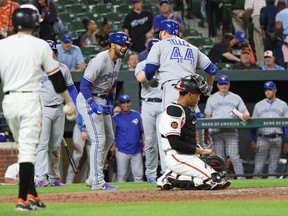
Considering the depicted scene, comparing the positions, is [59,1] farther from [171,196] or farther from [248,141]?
[171,196]

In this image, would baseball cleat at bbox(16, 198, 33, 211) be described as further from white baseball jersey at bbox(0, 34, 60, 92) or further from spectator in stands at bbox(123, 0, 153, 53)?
spectator in stands at bbox(123, 0, 153, 53)

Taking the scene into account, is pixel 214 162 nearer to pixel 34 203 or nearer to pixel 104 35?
pixel 34 203

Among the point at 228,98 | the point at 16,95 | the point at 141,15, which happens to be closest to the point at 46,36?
the point at 141,15

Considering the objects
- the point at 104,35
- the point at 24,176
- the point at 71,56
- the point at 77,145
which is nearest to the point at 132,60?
the point at 71,56

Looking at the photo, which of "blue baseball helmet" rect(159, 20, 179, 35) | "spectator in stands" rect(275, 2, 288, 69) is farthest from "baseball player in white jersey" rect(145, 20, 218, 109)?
"spectator in stands" rect(275, 2, 288, 69)

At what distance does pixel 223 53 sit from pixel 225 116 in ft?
8.81

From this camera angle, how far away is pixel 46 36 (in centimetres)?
1619

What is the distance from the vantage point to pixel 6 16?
1559 cm

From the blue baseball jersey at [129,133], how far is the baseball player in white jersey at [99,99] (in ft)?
14.7

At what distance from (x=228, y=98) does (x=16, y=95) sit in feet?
26.1

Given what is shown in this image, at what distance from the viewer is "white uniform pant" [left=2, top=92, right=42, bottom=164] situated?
758 centimetres

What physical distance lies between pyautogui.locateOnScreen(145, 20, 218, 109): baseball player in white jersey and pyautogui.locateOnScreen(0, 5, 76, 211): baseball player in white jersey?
311 centimetres

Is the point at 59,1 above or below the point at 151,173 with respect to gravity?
above

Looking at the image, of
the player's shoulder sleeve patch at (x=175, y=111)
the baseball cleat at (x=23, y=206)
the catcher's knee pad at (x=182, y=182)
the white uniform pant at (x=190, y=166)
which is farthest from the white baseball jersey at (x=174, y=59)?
the baseball cleat at (x=23, y=206)
